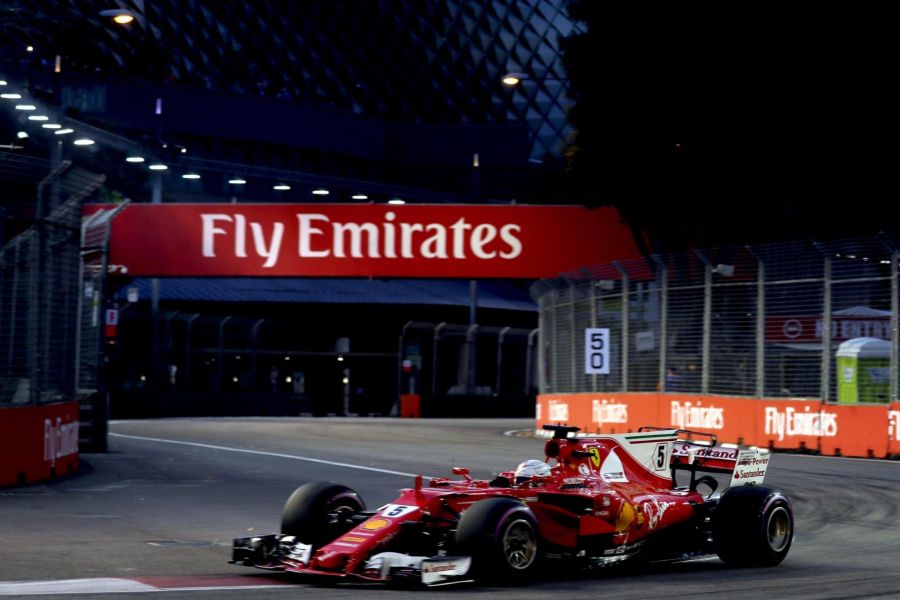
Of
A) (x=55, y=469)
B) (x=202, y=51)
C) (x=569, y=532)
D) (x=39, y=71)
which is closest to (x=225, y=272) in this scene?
(x=55, y=469)

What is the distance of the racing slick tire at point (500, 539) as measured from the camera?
9.58 meters

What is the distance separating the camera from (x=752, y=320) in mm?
26047

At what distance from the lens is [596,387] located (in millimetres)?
31766

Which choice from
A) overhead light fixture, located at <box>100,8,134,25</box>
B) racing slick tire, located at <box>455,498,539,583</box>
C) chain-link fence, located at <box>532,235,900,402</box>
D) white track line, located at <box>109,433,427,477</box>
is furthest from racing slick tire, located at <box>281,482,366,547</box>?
overhead light fixture, located at <box>100,8,134,25</box>

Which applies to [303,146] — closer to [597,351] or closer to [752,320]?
[597,351]

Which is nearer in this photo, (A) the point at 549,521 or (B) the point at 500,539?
(B) the point at 500,539

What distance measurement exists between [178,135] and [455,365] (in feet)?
63.3

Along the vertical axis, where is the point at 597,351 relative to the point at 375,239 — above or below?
below

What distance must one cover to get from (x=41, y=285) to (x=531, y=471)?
32.4 ft

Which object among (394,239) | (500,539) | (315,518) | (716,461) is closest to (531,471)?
(500,539)

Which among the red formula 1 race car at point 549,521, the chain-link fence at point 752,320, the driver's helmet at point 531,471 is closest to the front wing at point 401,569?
the red formula 1 race car at point 549,521

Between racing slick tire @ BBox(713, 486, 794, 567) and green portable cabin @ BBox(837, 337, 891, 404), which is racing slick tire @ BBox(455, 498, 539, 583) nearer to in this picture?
racing slick tire @ BBox(713, 486, 794, 567)

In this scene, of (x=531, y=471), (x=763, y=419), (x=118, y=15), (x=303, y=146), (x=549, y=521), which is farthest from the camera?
(x=303, y=146)

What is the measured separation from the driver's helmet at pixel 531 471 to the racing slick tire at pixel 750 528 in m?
1.33
